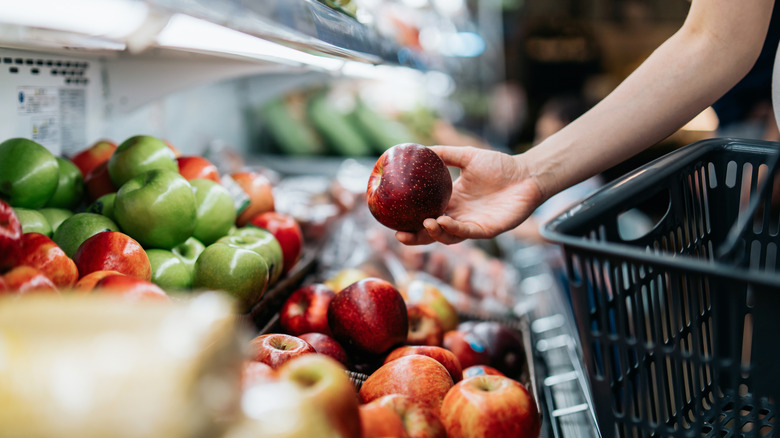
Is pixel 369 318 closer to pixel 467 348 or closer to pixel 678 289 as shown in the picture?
pixel 467 348

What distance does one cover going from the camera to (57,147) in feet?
4.95

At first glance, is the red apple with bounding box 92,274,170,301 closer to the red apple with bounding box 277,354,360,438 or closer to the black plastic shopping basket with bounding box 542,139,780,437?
the red apple with bounding box 277,354,360,438

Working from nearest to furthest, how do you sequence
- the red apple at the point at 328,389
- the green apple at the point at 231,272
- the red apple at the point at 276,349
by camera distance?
1. the red apple at the point at 328,389
2. the red apple at the point at 276,349
3. the green apple at the point at 231,272

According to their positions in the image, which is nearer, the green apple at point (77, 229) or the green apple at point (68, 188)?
the green apple at point (77, 229)

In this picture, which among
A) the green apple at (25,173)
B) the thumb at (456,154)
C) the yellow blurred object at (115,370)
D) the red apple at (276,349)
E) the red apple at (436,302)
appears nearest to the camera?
the yellow blurred object at (115,370)

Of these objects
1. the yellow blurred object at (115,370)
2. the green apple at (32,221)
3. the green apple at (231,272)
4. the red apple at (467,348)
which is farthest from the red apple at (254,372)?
the red apple at (467,348)

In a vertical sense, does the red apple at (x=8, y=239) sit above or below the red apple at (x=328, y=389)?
above

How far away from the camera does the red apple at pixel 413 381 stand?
3.34 feet

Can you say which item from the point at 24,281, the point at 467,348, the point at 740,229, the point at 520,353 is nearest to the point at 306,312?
the point at 467,348

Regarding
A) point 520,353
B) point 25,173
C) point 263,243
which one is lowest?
point 520,353

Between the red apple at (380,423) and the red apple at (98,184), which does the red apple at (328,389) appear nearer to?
the red apple at (380,423)

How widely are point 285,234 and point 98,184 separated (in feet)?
1.71

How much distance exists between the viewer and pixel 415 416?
2.90 ft

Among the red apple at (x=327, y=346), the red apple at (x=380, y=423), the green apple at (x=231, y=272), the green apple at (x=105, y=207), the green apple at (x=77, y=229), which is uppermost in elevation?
the green apple at (x=105, y=207)
